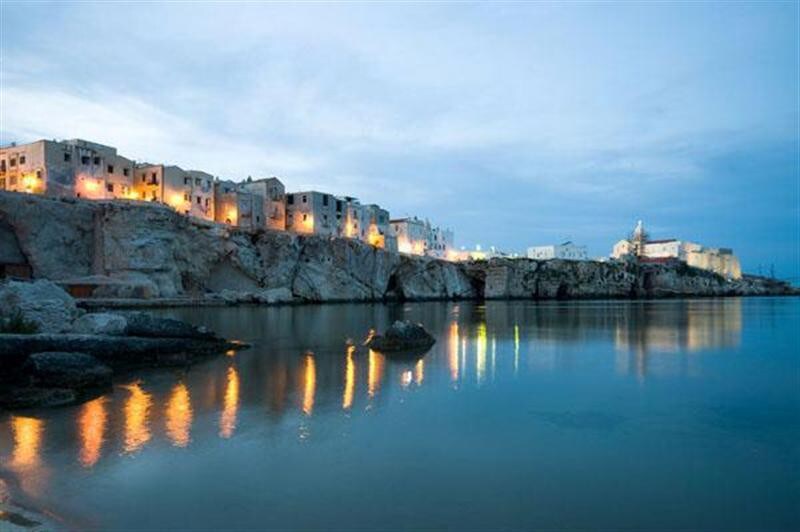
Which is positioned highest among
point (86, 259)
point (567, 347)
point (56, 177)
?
point (56, 177)

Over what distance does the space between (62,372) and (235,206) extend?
63274mm

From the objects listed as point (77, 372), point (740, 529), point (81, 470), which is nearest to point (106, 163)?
point (77, 372)

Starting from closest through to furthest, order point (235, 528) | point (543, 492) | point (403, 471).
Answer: point (235, 528) < point (543, 492) < point (403, 471)

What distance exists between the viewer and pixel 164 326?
19922mm

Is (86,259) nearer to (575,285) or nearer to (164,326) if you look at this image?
(164,326)

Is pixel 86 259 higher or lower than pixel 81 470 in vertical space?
higher

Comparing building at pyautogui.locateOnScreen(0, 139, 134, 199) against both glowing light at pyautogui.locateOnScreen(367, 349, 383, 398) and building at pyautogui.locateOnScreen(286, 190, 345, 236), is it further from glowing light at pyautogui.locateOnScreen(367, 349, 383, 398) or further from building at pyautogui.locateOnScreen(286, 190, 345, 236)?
glowing light at pyautogui.locateOnScreen(367, 349, 383, 398)

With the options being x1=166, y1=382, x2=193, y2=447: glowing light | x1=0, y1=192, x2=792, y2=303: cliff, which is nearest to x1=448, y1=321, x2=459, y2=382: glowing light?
x1=166, y1=382, x2=193, y2=447: glowing light

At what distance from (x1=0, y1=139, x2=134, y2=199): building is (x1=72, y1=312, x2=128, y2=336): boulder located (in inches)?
1732

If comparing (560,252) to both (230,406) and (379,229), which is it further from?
(230,406)

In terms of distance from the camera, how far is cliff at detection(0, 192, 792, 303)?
161ft

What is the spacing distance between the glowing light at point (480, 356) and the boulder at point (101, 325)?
38.4 feet

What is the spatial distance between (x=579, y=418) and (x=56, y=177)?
6073 cm

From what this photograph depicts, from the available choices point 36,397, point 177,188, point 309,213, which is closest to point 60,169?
point 177,188
